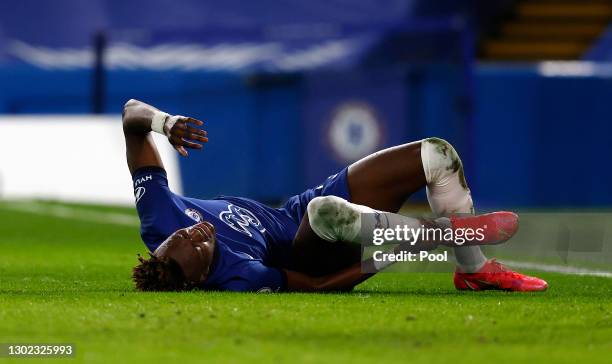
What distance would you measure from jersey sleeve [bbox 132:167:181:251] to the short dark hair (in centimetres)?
14

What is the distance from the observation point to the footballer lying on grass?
5.80m

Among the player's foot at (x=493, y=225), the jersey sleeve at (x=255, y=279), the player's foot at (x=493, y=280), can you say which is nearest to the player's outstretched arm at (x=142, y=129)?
the jersey sleeve at (x=255, y=279)

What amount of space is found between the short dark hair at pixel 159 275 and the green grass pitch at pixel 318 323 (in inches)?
3.2

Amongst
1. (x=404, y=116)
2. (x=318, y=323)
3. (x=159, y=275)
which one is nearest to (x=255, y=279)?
(x=159, y=275)

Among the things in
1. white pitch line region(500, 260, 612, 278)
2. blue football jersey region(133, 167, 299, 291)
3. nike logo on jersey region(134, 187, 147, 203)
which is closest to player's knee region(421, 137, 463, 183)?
blue football jersey region(133, 167, 299, 291)

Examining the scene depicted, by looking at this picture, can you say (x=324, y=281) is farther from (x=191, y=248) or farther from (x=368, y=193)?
(x=191, y=248)

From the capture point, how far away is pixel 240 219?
620 cm

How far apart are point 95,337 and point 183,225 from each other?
61.8 inches

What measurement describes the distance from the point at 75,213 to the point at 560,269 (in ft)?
28.4

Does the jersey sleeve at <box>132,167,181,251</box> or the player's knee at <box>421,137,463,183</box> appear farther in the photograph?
the jersey sleeve at <box>132,167,181,251</box>

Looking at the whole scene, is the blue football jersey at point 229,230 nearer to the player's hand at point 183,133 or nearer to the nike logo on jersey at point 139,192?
the nike logo on jersey at point 139,192

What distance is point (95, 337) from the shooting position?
452cm

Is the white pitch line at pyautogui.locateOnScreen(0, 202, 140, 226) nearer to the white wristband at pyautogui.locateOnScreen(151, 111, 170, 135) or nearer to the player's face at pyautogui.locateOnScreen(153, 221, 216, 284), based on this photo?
the white wristband at pyautogui.locateOnScreen(151, 111, 170, 135)

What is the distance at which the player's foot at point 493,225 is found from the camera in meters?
5.71
